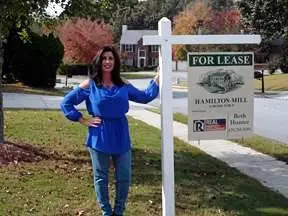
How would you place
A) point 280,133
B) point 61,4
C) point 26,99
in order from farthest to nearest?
point 26,99 → point 280,133 → point 61,4

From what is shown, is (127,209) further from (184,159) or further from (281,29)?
(281,29)

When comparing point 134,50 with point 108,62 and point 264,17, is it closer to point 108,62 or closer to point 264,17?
point 264,17

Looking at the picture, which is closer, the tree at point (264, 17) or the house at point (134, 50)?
the tree at point (264, 17)

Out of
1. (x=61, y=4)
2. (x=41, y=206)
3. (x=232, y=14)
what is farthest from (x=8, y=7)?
(x=232, y=14)

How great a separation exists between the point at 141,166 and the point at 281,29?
116 ft

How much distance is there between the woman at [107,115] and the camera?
5.61 metres

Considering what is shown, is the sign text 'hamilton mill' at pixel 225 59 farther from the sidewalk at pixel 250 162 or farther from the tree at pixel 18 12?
the tree at pixel 18 12

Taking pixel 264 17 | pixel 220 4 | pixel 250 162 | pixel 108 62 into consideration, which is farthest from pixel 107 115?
pixel 220 4

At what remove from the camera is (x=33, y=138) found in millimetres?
12203

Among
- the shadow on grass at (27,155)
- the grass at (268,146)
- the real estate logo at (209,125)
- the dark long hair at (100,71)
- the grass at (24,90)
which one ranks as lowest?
the grass at (24,90)

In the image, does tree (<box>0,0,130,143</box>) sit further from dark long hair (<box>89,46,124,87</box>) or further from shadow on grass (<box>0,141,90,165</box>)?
dark long hair (<box>89,46,124,87</box>)

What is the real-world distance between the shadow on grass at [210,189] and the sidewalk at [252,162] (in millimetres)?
246

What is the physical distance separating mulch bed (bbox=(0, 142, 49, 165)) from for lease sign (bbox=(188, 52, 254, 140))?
327cm

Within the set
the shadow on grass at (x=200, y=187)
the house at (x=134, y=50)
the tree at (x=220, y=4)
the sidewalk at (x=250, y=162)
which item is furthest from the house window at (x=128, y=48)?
the shadow on grass at (x=200, y=187)
